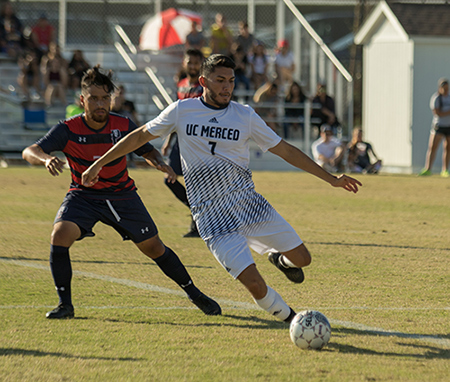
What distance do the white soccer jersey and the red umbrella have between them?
21.2m

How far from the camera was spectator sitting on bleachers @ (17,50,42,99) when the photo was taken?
881 inches

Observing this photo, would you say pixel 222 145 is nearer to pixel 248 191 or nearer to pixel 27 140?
pixel 248 191

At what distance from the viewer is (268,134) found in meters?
5.36

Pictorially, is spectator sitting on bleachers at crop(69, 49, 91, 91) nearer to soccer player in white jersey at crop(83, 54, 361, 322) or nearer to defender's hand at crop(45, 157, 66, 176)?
defender's hand at crop(45, 157, 66, 176)

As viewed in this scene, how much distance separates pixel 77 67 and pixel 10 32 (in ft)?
8.51

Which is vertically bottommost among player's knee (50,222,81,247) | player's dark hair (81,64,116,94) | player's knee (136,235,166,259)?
player's knee (136,235,166,259)

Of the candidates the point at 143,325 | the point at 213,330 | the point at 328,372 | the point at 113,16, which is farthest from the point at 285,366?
the point at 113,16

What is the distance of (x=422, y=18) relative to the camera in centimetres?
2403

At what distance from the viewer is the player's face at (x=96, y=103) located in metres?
5.75

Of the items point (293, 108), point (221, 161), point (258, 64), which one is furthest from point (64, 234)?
point (258, 64)

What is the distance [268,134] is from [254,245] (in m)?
0.80

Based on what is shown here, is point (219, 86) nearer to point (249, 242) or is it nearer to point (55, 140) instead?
point (249, 242)

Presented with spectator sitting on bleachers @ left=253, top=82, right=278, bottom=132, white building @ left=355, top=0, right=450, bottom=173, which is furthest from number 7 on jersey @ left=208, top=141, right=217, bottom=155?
white building @ left=355, top=0, right=450, bottom=173

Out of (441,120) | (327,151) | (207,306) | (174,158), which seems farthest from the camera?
(327,151)
